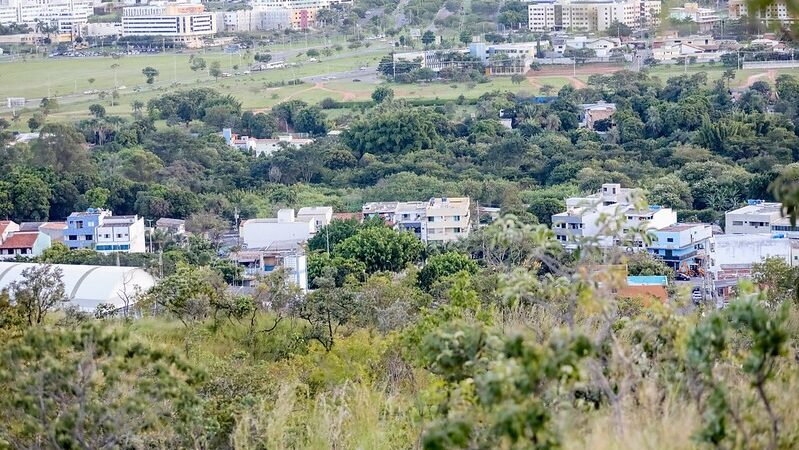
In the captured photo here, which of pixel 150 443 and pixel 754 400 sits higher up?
pixel 754 400

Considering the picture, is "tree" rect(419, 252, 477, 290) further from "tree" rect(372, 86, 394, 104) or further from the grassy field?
the grassy field

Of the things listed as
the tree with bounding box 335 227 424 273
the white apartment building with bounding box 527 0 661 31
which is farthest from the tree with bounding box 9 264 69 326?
the white apartment building with bounding box 527 0 661 31

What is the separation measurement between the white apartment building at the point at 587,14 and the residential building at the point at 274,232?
42.5 feet

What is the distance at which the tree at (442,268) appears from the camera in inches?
331

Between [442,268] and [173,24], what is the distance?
59.2ft

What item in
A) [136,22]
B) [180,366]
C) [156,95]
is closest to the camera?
[180,366]

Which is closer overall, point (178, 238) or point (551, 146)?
point (178, 238)

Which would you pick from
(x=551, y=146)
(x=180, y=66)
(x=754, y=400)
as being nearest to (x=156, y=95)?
(x=180, y=66)

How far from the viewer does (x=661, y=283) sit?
837 cm

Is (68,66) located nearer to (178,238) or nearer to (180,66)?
(180,66)

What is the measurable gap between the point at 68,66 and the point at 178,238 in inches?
453

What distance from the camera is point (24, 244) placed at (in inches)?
428

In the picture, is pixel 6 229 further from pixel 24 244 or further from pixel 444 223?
pixel 444 223

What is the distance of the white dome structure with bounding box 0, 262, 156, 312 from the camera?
788 cm
